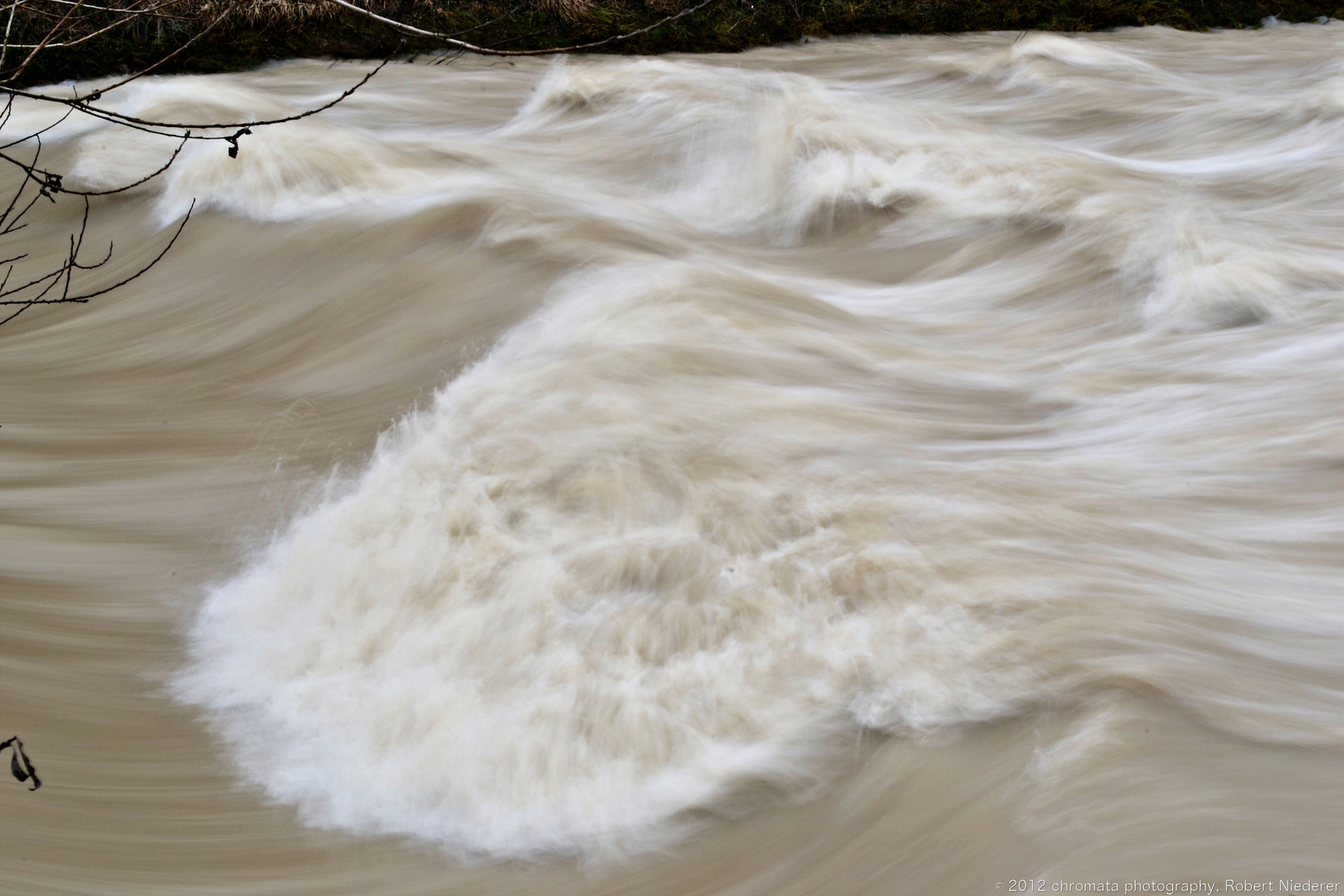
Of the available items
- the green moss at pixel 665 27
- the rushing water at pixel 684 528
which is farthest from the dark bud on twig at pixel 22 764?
the green moss at pixel 665 27

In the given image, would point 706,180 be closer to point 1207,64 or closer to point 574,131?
point 574,131

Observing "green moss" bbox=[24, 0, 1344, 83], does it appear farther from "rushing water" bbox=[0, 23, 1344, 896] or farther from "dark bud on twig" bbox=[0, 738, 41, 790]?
"dark bud on twig" bbox=[0, 738, 41, 790]

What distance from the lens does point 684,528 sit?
3.38 metres

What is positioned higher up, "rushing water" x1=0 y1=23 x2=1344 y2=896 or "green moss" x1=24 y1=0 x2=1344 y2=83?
"green moss" x1=24 y1=0 x2=1344 y2=83

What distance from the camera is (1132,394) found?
4.34m

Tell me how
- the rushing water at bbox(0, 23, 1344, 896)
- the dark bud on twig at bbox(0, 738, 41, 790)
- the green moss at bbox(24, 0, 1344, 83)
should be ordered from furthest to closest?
the green moss at bbox(24, 0, 1344, 83) → the rushing water at bbox(0, 23, 1344, 896) → the dark bud on twig at bbox(0, 738, 41, 790)

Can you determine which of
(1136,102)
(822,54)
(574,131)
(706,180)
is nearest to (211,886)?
(706,180)

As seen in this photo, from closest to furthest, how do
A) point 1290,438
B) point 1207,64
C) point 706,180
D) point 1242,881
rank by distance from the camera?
point 1242,881, point 1290,438, point 706,180, point 1207,64

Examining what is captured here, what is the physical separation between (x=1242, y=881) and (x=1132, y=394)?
242 cm

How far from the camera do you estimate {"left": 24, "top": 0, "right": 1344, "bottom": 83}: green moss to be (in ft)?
30.0

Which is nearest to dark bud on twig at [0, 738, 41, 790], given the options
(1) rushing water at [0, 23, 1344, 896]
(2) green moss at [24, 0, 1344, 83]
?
(1) rushing water at [0, 23, 1344, 896]

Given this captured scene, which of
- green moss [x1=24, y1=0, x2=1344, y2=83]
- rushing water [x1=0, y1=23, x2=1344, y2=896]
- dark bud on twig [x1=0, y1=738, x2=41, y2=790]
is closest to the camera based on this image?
dark bud on twig [x1=0, y1=738, x2=41, y2=790]

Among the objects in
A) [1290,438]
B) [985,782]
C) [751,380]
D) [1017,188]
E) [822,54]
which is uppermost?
[822,54]

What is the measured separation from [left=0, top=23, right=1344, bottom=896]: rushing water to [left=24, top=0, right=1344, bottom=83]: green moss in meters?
3.03
